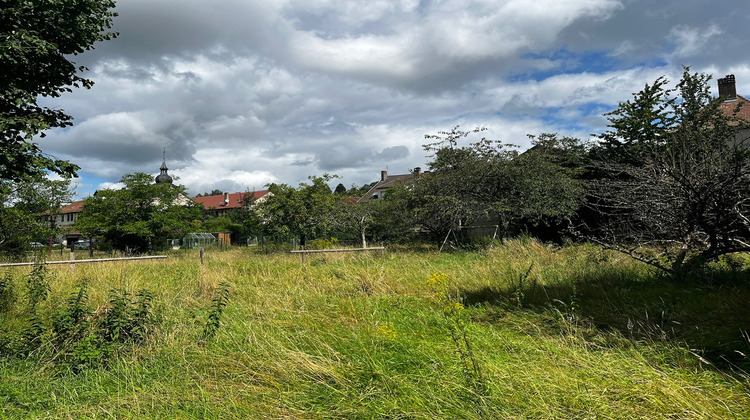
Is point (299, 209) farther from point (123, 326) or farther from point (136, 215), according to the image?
point (123, 326)

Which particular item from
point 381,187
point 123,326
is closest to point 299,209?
point 123,326

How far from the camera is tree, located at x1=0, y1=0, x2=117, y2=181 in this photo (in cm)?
511

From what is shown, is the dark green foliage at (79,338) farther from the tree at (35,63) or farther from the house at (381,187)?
the house at (381,187)

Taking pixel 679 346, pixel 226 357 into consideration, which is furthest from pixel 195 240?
pixel 679 346

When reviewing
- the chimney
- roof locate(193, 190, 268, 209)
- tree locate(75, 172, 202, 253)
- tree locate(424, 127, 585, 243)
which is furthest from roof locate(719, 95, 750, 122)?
roof locate(193, 190, 268, 209)

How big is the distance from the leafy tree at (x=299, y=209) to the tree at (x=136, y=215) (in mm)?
5813

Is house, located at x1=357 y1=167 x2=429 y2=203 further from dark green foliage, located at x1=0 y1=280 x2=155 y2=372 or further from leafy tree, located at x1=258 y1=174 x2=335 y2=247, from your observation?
dark green foliage, located at x1=0 y1=280 x2=155 y2=372

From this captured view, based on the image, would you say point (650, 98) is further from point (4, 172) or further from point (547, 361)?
point (4, 172)

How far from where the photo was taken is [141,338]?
4758mm

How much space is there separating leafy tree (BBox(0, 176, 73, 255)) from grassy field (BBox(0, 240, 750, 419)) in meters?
9.60

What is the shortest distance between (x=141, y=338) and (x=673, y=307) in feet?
21.8

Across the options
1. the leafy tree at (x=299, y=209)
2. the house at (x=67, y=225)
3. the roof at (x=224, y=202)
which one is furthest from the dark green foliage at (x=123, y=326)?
the roof at (x=224, y=202)

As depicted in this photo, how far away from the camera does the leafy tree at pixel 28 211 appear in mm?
14438

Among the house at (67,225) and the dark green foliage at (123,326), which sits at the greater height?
the house at (67,225)
